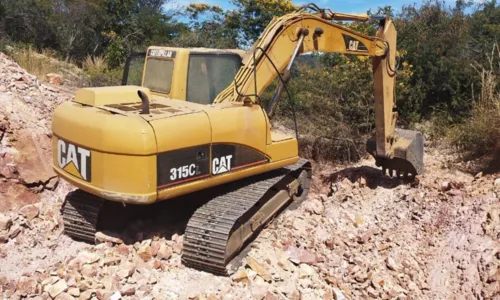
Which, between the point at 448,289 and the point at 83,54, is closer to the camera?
the point at 448,289

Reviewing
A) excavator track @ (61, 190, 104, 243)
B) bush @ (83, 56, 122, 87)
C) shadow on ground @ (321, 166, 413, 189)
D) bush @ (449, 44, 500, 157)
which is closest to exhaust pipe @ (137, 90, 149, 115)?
excavator track @ (61, 190, 104, 243)

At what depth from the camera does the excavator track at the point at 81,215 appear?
506 centimetres

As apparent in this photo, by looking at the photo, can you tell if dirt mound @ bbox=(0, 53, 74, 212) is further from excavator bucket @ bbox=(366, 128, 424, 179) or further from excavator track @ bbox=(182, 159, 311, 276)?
excavator bucket @ bbox=(366, 128, 424, 179)

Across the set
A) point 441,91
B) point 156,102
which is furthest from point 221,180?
point 441,91

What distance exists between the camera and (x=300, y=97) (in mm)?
9586

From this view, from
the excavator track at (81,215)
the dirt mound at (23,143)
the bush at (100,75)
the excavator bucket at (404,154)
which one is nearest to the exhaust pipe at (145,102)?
the excavator track at (81,215)

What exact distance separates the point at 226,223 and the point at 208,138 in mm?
793

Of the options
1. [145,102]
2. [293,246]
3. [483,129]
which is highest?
[145,102]

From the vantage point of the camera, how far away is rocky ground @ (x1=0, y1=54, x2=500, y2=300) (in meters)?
4.35

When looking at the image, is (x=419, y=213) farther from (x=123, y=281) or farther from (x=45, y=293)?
(x=45, y=293)

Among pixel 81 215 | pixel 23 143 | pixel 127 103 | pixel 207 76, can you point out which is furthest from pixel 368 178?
pixel 23 143

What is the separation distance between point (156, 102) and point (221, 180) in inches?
41.2

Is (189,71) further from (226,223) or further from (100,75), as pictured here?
(100,75)

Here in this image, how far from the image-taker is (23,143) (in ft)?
21.0
